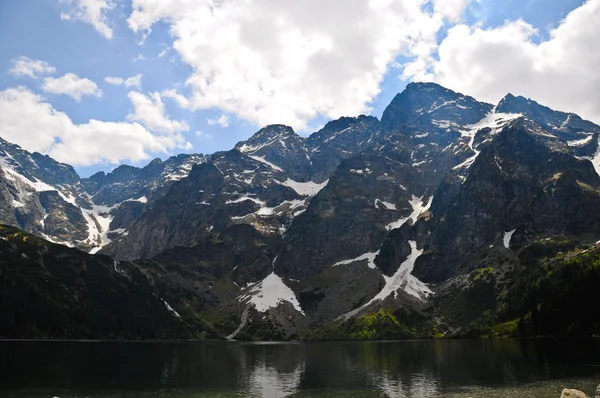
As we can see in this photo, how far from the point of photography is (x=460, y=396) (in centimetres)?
7125

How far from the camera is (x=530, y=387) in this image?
75.4 meters

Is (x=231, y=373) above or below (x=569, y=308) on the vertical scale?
below

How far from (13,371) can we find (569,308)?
18362 cm

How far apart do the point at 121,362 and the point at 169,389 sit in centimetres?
5949

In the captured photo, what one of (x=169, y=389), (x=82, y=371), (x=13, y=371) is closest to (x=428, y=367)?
(x=169, y=389)

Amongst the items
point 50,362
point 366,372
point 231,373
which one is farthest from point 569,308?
point 50,362

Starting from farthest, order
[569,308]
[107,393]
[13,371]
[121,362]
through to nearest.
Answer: [569,308]
[121,362]
[13,371]
[107,393]

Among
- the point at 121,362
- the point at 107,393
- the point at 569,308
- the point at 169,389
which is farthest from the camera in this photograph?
the point at 569,308

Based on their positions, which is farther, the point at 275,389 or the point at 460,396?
the point at 275,389

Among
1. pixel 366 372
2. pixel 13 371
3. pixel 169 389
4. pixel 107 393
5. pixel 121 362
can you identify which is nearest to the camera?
pixel 107 393

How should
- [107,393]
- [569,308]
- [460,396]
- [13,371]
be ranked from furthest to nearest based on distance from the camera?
[569,308] < [13,371] < [107,393] < [460,396]

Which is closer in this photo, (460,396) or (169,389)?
(460,396)

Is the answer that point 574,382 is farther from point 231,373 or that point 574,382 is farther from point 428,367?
point 231,373

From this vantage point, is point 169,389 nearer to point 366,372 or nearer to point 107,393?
point 107,393
